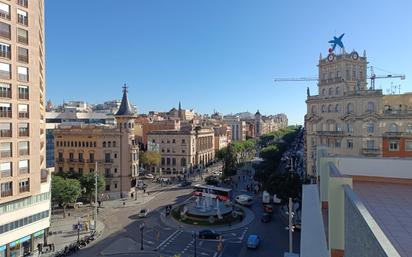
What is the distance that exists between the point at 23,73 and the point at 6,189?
1113 cm

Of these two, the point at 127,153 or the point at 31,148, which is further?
the point at 127,153

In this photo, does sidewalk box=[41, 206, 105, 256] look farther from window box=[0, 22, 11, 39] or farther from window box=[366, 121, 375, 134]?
window box=[366, 121, 375, 134]

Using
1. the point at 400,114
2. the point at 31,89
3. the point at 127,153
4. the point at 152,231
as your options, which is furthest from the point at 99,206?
the point at 400,114

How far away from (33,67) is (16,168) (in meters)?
10.1

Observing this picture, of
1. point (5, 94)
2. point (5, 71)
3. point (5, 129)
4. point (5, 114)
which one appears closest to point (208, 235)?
point (5, 129)

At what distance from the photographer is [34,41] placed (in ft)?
111

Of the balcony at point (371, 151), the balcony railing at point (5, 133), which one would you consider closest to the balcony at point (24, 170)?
the balcony railing at point (5, 133)

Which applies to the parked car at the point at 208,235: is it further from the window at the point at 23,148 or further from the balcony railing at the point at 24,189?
the window at the point at 23,148

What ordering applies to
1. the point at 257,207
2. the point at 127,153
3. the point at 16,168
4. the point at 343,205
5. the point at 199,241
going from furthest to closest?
the point at 127,153 < the point at 257,207 < the point at 199,241 < the point at 16,168 < the point at 343,205

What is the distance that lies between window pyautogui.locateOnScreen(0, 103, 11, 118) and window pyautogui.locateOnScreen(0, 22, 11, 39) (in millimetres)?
6236

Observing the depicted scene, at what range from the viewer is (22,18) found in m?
32.5

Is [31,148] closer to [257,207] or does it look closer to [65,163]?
[65,163]

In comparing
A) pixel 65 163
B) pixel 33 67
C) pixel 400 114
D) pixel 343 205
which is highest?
pixel 33 67

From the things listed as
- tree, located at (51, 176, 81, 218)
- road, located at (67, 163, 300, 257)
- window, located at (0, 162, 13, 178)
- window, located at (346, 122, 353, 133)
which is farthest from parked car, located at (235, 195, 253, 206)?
window, located at (0, 162, 13, 178)
